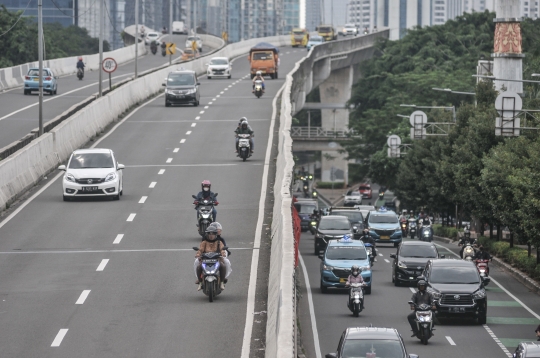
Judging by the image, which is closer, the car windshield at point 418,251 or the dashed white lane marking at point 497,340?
the dashed white lane marking at point 497,340

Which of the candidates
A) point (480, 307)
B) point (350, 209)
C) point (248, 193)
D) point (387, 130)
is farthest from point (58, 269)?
point (387, 130)

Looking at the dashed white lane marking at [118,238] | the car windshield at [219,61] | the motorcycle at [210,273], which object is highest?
→ the car windshield at [219,61]

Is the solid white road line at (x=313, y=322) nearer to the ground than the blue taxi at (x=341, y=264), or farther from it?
nearer to the ground

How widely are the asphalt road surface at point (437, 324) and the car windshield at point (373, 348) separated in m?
4.55

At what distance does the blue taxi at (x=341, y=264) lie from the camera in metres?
32.8

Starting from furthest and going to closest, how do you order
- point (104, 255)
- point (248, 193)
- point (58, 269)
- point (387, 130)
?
point (387, 130)
point (248, 193)
point (104, 255)
point (58, 269)

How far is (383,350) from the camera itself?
720 inches

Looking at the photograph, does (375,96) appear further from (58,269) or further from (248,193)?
(58,269)

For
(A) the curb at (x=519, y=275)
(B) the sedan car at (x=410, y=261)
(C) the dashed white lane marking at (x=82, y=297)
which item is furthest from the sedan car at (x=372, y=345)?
(A) the curb at (x=519, y=275)

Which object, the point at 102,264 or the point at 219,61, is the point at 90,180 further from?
the point at 219,61

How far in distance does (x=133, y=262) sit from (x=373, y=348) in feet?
25.9

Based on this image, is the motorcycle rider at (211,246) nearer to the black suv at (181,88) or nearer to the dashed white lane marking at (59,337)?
the dashed white lane marking at (59,337)

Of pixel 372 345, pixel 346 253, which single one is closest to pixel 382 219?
pixel 346 253

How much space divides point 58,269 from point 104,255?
1808mm
